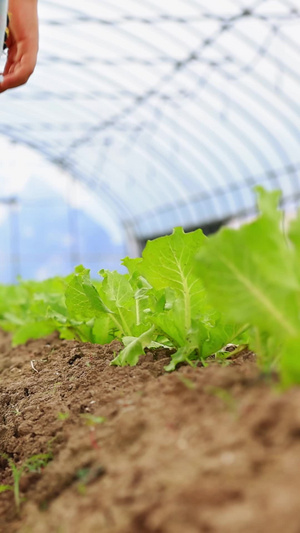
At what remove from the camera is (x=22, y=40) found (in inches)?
78.4

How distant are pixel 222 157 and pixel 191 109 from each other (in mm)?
1635

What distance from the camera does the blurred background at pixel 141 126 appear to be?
444 inches

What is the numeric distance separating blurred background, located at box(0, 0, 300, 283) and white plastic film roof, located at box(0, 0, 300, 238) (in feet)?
0.11

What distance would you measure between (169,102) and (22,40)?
43.7 feet

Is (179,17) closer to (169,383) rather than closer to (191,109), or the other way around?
(191,109)

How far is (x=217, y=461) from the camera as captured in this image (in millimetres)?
848

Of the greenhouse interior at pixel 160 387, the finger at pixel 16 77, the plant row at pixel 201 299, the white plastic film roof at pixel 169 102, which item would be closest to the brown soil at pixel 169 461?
the greenhouse interior at pixel 160 387

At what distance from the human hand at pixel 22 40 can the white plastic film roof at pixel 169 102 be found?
8.87 meters

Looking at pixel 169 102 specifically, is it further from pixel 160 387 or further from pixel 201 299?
pixel 160 387

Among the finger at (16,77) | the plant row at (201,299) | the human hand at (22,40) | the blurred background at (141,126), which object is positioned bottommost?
the plant row at (201,299)

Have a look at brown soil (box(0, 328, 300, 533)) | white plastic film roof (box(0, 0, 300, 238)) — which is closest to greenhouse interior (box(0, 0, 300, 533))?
brown soil (box(0, 328, 300, 533))

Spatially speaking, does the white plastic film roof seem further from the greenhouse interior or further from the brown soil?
the brown soil

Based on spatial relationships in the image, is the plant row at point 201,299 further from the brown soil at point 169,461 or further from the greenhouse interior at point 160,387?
the brown soil at point 169,461

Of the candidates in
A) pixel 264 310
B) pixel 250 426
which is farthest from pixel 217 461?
pixel 264 310
